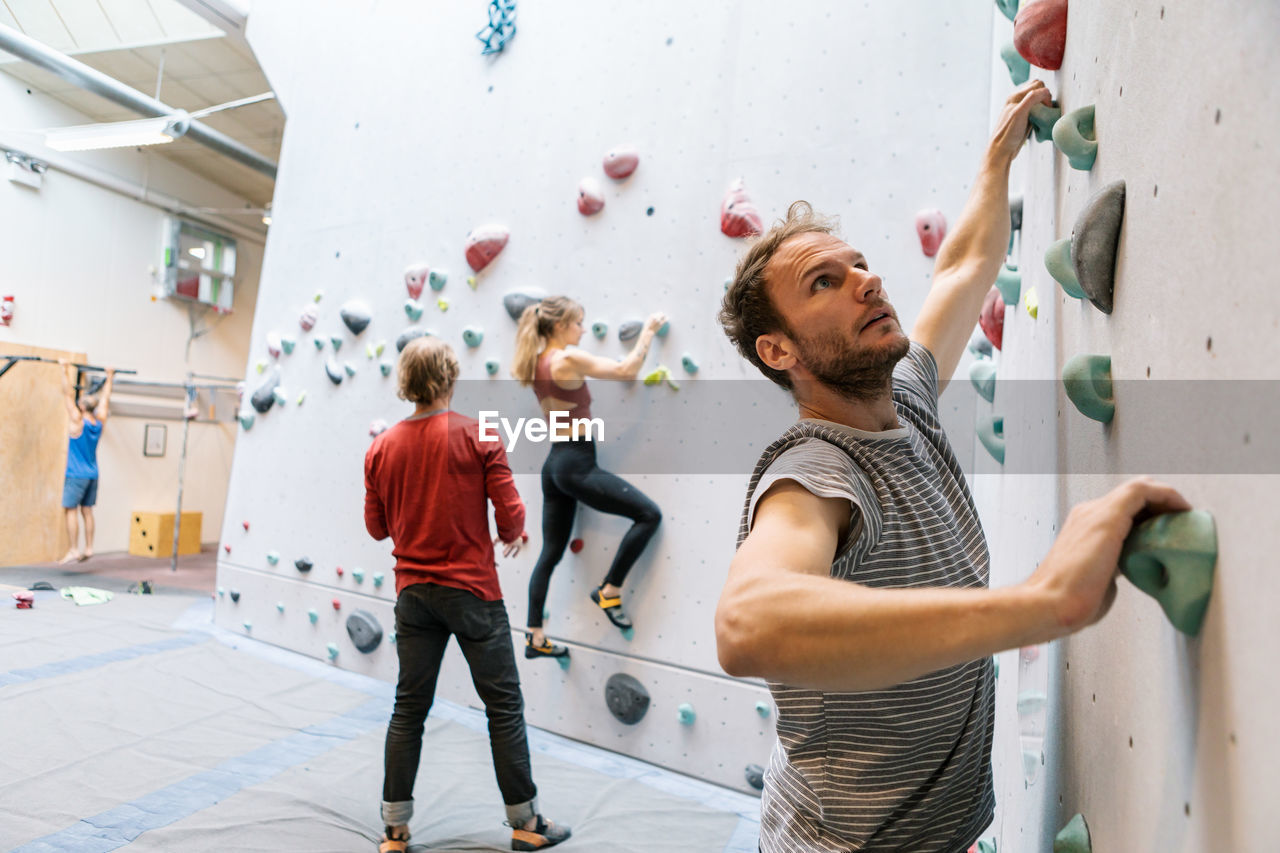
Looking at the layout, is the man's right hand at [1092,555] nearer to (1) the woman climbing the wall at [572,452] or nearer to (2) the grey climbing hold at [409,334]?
(1) the woman climbing the wall at [572,452]

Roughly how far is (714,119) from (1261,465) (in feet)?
8.22

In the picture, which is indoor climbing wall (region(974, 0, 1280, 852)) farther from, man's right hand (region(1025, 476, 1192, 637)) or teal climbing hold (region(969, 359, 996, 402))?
teal climbing hold (region(969, 359, 996, 402))

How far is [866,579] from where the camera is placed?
0.80m

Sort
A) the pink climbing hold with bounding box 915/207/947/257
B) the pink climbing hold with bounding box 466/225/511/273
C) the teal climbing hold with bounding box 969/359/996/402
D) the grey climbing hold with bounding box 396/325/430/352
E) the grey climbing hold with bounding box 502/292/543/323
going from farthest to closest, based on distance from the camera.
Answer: the grey climbing hold with bounding box 396/325/430/352
the pink climbing hold with bounding box 466/225/511/273
the grey climbing hold with bounding box 502/292/543/323
the pink climbing hold with bounding box 915/207/947/257
the teal climbing hold with bounding box 969/359/996/402

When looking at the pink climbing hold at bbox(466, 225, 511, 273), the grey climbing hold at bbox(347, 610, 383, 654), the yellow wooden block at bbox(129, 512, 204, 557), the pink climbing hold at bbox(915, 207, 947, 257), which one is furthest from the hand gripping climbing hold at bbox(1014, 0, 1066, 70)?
the yellow wooden block at bbox(129, 512, 204, 557)

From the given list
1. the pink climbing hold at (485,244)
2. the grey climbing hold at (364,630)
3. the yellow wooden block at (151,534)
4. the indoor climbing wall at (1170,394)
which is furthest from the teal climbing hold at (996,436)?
the yellow wooden block at (151,534)

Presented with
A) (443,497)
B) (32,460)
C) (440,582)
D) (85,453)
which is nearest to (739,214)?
(443,497)

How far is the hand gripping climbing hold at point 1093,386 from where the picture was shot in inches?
28.1

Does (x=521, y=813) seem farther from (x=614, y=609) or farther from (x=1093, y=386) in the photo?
(x=1093, y=386)

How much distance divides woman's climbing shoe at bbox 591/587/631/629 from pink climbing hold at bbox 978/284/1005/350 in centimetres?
147

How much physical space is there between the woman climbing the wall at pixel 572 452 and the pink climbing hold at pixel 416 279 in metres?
0.93

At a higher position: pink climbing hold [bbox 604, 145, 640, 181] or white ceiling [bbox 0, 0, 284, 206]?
white ceiling [bbox 0, 0, 284, 206]

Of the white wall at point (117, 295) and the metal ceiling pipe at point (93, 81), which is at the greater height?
the metal ceiling pipe at point (93, 81)

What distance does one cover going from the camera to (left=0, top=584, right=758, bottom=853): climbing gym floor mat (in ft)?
7.05
